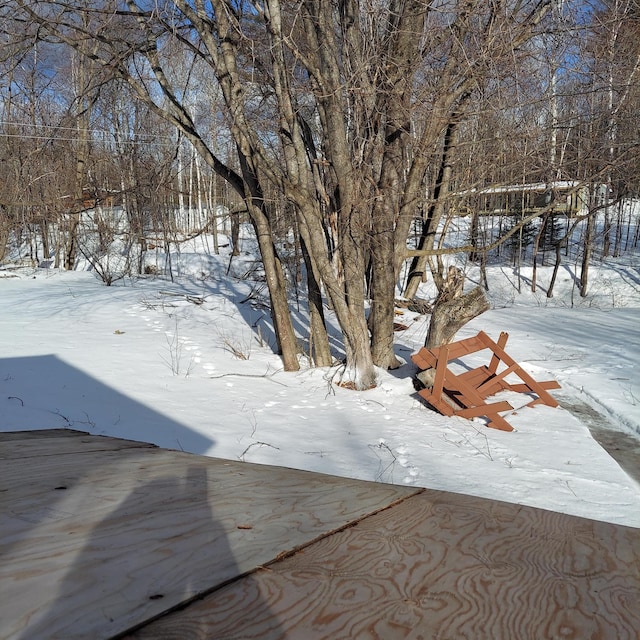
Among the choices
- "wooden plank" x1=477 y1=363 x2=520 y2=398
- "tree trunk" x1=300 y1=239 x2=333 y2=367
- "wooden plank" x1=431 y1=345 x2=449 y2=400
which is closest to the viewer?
"wooden plank" x1=431 y1=345 x2=449 y2=400

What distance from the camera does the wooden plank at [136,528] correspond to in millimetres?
1226

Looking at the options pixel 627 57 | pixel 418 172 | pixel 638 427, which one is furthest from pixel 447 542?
pixel 627 57

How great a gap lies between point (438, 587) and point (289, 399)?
21.4 ft

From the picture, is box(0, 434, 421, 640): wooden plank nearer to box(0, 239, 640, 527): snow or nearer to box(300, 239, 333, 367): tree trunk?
box(0, 239, 640, 527): snow

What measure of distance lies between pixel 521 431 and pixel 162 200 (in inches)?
872

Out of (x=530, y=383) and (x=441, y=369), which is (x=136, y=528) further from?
(x=530, y=383)

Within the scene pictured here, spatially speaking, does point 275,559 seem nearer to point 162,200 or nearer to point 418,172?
Answer: point 418,172

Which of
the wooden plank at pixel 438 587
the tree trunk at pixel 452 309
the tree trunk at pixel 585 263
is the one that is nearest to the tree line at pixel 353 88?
the tree trunk at pixel 452 309

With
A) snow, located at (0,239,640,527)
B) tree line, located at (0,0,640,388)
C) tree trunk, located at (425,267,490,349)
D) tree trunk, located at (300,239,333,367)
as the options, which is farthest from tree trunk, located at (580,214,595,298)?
tree trunk, located at (300,239,333,367)

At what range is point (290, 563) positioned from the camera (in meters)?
1.52

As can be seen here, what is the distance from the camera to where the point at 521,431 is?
704cm

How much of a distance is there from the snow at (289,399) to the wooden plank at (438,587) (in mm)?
3328

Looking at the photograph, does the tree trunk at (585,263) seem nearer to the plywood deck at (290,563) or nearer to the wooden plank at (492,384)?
the wooden plank at (492,384)

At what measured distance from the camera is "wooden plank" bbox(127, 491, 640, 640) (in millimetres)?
1227
